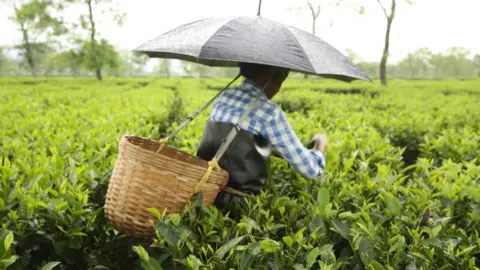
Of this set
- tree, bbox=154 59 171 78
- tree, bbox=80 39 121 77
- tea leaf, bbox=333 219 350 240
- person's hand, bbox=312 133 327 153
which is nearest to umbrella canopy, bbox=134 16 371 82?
person's hand, bbox=312 133 327 153

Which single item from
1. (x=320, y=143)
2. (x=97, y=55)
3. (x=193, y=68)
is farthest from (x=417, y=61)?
(x=320, y=143)

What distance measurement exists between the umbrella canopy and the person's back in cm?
28

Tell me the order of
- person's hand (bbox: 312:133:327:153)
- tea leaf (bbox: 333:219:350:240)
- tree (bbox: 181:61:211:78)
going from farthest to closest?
tree (bbox: 181:61:211:78), person's hand (bbox: 312:133:327:153), tea leaf (bbox: 333:219:350:240)

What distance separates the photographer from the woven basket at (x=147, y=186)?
1715 mm

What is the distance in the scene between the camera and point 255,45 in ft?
6.40

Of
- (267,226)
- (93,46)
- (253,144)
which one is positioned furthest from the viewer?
(93,46)

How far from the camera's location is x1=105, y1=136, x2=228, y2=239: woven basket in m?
1.71

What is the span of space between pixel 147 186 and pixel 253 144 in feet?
2.08

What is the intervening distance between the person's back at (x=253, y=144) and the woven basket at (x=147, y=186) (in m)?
0.26

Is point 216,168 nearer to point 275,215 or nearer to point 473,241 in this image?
point 275,215

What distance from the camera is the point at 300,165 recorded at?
2096mm

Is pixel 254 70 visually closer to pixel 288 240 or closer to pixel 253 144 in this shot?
pixel 253 144

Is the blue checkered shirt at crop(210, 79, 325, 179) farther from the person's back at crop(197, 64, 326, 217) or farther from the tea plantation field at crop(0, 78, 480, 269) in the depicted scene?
the tea plantation field at crop(0, 78, 480, 269)

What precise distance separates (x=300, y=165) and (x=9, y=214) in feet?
4.82
